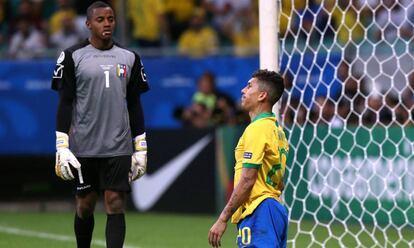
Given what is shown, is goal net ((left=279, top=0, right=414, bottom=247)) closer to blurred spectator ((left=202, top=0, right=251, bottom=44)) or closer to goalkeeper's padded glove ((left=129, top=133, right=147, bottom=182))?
goalkeeper's padded glove ((left=129, top=133, right=147, bottom=182))

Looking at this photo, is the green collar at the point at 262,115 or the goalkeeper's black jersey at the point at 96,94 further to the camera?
the goalkeeper's black jersey at the point at 96,94

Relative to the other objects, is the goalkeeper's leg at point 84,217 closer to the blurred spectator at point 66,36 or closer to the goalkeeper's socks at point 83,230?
the goalkeeper's socks at point 83,230

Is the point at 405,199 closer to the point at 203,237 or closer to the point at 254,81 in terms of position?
the point at 203,237

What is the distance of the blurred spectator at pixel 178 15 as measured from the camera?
16.8 m

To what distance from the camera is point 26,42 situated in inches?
667

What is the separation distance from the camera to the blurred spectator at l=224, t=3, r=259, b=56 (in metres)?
15.9

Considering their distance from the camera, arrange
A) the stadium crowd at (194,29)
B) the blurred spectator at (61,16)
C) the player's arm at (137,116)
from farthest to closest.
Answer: the blurred spectator at (61,16) < the stadium crowd at (194,29) < the player's arm at (137,116)

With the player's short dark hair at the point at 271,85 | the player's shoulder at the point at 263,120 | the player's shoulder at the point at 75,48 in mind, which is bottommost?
the player's shoulder at the point at 263,120

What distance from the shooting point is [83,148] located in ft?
26.1

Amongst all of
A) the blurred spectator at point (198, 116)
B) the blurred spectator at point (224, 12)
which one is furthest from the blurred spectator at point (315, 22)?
the blurred spectator at point (224, 12)

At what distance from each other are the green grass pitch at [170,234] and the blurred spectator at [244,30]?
3325 millimetres

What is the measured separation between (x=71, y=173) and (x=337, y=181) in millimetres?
4759

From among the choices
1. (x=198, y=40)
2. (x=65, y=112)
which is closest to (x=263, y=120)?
(x=65, y=112)

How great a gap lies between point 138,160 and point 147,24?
841 centimetres
